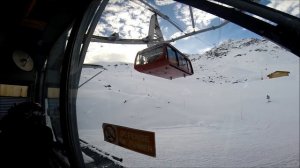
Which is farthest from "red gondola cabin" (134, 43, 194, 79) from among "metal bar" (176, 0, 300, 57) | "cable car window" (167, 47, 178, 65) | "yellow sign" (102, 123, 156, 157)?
"metal bar" (176, 0, 300, 57)

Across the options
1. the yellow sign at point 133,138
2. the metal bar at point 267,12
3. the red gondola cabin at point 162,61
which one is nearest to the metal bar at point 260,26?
the metal bar at point 267,12

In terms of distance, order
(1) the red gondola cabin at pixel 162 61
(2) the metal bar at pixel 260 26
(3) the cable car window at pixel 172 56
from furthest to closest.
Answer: (3) the cable car window at pixel 172 56 < (1) the red gondola cabin at pixel 162 61 < (2) the metal bar at pixel 260 26

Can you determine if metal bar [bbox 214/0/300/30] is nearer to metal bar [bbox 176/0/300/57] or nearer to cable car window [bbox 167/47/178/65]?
metal bar [bbox 176/0/300/57]

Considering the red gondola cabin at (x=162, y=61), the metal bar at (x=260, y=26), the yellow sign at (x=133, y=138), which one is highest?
the red gondola cabin at (x=162, y=61)

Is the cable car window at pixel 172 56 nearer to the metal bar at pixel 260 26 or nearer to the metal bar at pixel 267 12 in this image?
the metal bar at pixel 260 26

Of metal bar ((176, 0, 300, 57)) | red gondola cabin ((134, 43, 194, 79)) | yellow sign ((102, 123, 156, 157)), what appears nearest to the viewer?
metal bar ((176, 0, 300, 57))

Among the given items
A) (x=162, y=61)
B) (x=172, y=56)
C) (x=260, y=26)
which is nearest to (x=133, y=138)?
(x=260, y=26)

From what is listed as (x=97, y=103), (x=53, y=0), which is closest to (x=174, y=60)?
(x=53, y=0)
